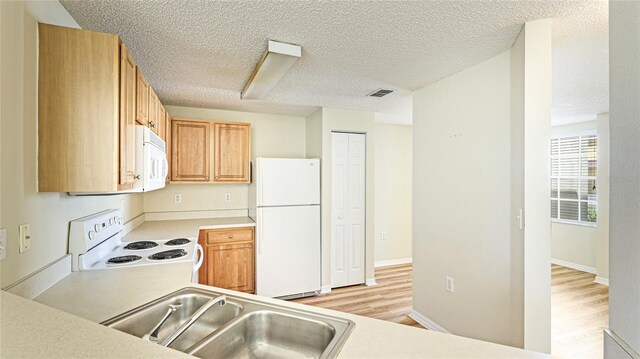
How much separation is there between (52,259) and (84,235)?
21 centimetres

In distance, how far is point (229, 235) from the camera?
10.5ft

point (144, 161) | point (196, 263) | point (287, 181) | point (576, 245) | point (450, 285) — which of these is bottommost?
point (576, 245)

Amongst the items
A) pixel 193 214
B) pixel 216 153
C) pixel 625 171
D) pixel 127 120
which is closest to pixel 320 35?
pixel 127 120

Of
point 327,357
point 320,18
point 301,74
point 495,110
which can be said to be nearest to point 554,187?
point 495,110

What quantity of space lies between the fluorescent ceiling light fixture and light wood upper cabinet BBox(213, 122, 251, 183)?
2.70 feet

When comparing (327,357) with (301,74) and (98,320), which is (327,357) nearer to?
(98,320)

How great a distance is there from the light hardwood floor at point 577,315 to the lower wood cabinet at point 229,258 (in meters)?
2.99

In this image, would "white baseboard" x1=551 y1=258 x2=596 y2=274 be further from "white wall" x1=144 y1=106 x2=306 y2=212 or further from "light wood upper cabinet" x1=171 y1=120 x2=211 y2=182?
"light wood upper cabinet" x1=171 y1=120 x2=211 y2=182

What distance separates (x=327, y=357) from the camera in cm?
78

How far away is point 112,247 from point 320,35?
7.26 feet

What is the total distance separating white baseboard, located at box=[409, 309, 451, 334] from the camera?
2534 mm

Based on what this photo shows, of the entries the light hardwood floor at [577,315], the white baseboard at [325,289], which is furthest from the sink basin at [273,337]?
the white baseboard at [325,289]

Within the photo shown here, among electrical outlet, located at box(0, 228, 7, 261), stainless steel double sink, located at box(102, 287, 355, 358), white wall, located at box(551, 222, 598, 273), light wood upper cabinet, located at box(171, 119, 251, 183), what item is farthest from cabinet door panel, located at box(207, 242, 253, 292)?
white wall, located at box(551, 222, 598, 273)

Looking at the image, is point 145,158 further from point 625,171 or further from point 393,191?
point 393,191
